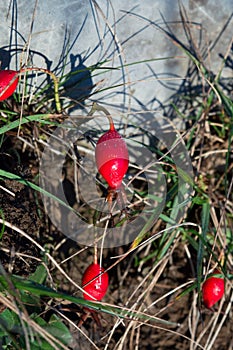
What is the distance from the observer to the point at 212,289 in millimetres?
1531

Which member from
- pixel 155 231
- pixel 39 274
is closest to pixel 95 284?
pixel 39 274

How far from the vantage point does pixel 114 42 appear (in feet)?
5.16

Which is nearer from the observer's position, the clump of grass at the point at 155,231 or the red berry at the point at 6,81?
the red berry at the point at 6,81

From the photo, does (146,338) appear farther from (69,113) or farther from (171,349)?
(69,113)

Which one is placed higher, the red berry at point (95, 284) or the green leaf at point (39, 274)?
the green leaf at point (39, 274)

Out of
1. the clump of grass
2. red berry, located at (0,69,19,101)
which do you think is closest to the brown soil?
the clump of grass

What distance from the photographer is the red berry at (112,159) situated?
1361mm

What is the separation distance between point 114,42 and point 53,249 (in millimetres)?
647

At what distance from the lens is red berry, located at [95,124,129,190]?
136 centimetres

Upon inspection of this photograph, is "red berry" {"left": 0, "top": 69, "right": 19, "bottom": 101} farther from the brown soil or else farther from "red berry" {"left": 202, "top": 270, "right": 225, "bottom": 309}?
"red berry" {"left": 202, "top": 270, "right": 225, "bottom": 309}

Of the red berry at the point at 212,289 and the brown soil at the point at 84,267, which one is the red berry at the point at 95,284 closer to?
the brown soil at the point at 84,267

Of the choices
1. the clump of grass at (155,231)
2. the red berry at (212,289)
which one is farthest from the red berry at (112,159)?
the red berry at (212,289)

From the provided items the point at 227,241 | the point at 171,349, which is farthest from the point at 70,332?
the point at 227,241

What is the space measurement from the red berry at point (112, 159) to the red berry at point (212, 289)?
1.38 ft
